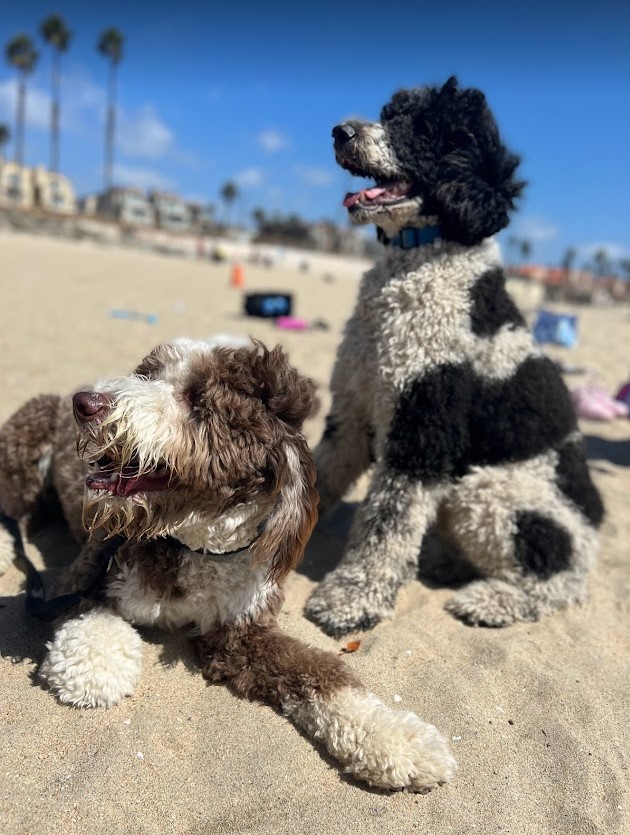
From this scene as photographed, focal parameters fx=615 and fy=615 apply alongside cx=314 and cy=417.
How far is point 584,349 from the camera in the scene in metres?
13.3

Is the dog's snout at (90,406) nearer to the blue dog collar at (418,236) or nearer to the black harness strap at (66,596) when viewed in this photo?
the black harness strap at (66,596)

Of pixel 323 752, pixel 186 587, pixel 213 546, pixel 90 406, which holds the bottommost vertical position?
pixel 323 752

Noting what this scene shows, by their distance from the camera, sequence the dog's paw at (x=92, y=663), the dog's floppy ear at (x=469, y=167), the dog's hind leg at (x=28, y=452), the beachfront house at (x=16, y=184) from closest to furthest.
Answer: the dog's paw at (x=92, y=663) < the dog's floppy ear at (x=469, y=167) < the dog's hind leg at (x=28, y=452) < the beachfront house at (x=16, y=184)

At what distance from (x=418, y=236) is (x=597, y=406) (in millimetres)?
4935

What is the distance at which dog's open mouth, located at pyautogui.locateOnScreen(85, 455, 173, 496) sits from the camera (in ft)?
7.01

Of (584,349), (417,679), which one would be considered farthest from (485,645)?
(584,349)

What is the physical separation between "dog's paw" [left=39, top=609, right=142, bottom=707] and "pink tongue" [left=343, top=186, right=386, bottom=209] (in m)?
2.28

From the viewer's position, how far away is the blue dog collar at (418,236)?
3207 mm

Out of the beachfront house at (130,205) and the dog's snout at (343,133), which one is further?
the beachfront house at (130,205)

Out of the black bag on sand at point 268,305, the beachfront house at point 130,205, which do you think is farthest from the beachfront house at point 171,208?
the black bag on sand at point 268,305

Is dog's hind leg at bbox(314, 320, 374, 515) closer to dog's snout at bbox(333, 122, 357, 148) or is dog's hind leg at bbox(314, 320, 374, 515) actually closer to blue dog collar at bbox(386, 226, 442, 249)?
blue dog collar at bbox(386, 226, 442, 249)

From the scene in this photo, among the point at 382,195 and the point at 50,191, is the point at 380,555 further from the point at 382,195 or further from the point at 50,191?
the point at 50,191

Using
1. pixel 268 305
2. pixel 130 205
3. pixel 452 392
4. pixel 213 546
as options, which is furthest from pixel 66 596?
pixel 130 205

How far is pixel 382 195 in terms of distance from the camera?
3135mm
